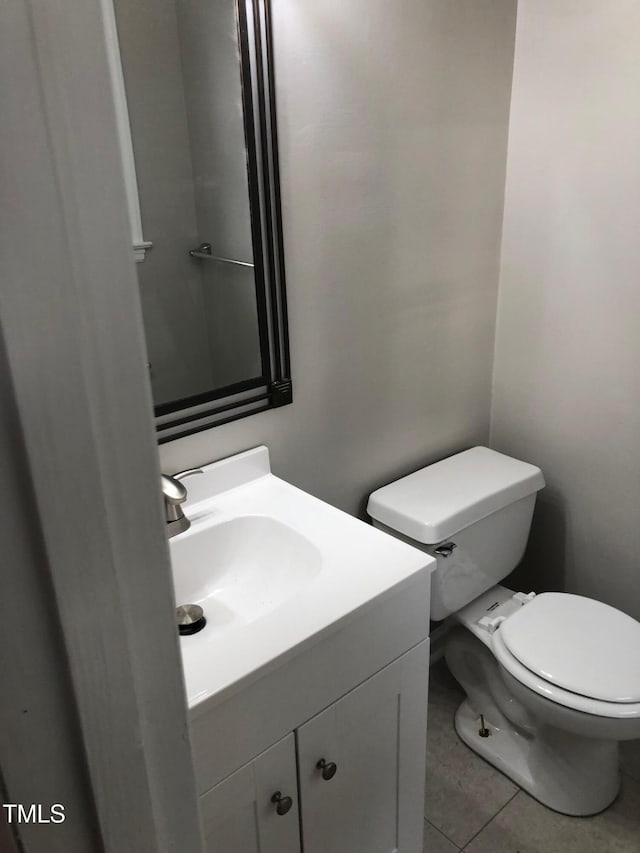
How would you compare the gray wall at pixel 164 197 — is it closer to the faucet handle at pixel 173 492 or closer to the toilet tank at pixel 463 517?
the faucet handle at pixel 173 492

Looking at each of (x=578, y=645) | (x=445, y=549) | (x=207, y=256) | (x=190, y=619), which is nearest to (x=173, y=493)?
(x=190, y=619)

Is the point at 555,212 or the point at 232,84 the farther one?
the point at 555,212

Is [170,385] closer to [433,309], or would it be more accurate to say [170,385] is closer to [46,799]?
[433,309]

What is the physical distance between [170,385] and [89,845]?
100 centimetres

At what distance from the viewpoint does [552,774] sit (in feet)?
5.61

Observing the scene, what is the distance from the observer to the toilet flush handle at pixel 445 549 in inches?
64.0

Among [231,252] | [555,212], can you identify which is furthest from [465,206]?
[231,252]

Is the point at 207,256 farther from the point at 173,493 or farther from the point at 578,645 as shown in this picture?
the point at 578,645

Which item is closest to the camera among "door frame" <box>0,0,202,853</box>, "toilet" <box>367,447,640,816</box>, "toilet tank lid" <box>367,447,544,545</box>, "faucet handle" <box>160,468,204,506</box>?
"door frame" <box>0,0,202,853</box>

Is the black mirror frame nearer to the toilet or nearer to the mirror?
the mirror

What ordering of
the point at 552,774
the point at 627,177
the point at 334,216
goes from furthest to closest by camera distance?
1. the point at 552,774
2. the point at 627,177
3. the point at 334,216

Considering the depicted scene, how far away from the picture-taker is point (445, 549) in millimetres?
1635

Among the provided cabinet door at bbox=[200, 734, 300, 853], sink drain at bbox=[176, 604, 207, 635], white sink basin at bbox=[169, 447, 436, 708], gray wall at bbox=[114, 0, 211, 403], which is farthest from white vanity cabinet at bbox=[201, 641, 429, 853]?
gray wall at bbox=[114, 0, 211, 403]

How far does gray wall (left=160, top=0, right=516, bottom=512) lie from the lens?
138 cm
